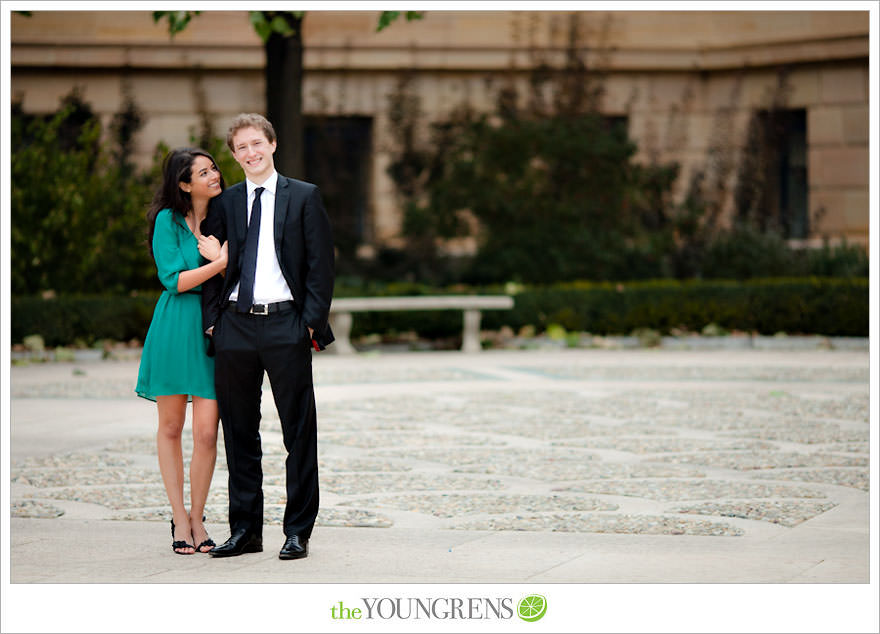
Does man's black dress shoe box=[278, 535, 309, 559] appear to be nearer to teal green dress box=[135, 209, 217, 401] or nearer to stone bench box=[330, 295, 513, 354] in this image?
teal green dress box=[135, 209, 217, 401]

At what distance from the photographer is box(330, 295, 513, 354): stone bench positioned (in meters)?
16.0

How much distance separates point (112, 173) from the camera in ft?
58.7

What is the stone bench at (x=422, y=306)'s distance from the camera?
16.0 meters

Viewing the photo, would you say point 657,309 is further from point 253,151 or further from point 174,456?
point 253,151

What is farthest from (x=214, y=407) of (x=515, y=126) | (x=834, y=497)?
(x=515, y=126)

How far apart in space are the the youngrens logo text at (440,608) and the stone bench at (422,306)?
37.9 feet

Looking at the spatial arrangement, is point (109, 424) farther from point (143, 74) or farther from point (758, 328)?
point (143, 74)

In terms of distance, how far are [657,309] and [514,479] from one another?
9.84 metres

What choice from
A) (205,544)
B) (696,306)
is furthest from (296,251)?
(696,306)

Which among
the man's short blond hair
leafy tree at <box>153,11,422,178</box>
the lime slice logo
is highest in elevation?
leafy tree at <box>153,11,422,178</box>

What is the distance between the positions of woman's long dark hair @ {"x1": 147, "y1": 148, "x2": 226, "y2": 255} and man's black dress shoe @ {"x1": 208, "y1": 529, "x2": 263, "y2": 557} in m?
1.33

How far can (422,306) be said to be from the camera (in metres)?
16.4

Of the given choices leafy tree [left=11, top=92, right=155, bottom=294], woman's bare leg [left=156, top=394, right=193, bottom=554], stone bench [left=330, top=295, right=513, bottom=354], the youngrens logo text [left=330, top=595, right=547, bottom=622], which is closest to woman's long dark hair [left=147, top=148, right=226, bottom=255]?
woman's bare leg [left=156, top=394, right=193, bottom=554]

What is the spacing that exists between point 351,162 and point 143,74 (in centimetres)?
390
